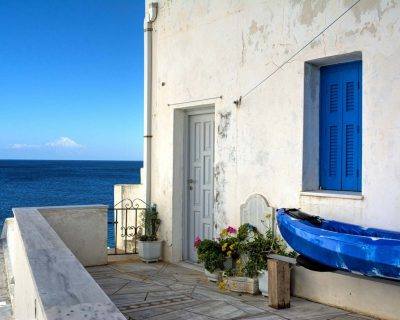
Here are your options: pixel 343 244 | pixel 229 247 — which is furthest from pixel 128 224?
pixel 343 244

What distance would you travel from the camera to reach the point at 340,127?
5520mm

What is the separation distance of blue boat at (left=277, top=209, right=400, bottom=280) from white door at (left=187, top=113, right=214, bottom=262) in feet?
7.93

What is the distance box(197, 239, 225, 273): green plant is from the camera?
612 centimetres

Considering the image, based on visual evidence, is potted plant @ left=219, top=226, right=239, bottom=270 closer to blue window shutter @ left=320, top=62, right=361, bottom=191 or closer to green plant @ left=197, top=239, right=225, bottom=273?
green plant @ left=197, top=239, right=225, bottom=273

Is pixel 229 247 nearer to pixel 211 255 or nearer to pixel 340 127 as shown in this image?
pixel 211 255

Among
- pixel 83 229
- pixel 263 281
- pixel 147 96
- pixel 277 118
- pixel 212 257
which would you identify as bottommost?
pixel 263 281

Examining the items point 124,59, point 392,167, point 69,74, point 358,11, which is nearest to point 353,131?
point 392,167

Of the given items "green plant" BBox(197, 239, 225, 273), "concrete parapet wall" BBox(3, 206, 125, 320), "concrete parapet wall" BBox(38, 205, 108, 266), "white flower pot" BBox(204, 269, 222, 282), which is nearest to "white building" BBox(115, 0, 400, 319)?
"green plant" BBox(197, 239, 225, 273)

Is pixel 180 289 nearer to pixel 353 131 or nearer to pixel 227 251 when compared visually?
pixel 227 251

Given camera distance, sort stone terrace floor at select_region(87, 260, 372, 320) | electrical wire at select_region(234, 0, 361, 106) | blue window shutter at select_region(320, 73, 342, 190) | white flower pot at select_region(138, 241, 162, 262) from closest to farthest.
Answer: stone terrace floor at select_region(87, 260, 372, 320) → electrical wire at select_region(234, 0, 361, 106) → blue window shutter at select_region(320, 73, 342, 190) → white flower pot at select_region(138, 241, 162, 262)

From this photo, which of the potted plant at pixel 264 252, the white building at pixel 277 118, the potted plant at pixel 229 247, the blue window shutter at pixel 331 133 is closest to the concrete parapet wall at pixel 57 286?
the potted plant at pixel 229 247

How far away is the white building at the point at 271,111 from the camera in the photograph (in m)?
4.90

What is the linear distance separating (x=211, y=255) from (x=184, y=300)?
0.73 metres

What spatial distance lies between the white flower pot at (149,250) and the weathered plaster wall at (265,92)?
21 centimetres
